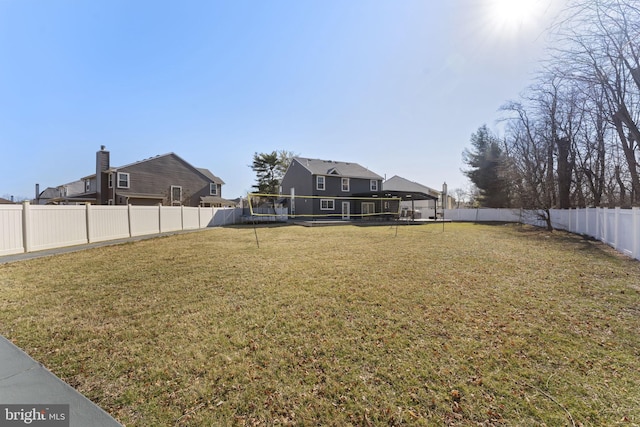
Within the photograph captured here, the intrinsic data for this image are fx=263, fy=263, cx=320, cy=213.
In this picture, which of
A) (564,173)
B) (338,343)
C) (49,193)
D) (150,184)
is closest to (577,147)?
(564,173)

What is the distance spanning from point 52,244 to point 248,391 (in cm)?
1180

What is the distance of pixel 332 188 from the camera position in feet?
95.3

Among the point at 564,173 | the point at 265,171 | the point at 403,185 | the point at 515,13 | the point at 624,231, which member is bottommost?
the point at 624,231

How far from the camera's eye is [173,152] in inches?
1148

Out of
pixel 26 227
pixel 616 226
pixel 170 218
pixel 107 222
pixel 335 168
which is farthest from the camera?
pixel 335 168

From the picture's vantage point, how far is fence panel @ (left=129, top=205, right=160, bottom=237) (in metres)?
13.9

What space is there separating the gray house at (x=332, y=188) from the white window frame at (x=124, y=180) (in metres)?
16.2

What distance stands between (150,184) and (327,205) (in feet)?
61.2

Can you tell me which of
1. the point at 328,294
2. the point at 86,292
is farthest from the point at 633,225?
the point at 86,292

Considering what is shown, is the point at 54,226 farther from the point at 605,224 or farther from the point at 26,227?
the point at 605,224

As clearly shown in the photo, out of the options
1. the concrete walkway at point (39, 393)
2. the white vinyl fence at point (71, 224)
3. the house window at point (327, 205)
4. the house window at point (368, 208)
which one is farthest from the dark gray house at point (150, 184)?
the concrete walkway at point (39, 393)

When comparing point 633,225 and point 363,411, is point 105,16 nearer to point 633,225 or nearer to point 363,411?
point 363,411

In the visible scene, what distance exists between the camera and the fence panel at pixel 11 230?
8.27m

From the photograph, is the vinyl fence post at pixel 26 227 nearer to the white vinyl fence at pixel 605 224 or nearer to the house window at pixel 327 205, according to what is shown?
the white vinyl fence at pixel 605 224
